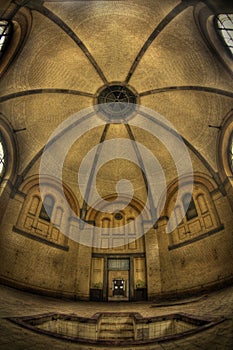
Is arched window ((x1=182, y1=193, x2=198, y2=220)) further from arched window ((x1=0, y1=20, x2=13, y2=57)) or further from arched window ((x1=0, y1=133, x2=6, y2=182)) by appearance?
arched window ((x1=0, y1=20, x2=13, y2=57))

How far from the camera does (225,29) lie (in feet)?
36.0

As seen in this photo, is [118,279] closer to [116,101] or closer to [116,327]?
[116,327]

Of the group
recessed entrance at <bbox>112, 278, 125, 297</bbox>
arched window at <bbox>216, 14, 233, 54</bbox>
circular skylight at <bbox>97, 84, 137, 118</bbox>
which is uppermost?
circular skylight at <bbox>97, 84, 137, 118</bbox>

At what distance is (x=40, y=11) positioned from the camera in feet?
36.1

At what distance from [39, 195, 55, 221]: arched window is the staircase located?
623cm

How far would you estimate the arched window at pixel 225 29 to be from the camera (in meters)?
10.6

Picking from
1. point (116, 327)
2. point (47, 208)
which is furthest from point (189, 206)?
point (116, 327)

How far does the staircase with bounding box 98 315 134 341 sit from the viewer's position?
9.70 m

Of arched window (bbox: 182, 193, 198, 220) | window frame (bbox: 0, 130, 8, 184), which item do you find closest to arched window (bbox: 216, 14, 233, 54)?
arched window (bbox: 182, 193, 198, 220)

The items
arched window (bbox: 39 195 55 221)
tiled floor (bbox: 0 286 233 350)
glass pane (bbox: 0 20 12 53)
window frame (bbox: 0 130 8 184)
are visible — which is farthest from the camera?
arched window (bbox: 39 195 55 221)

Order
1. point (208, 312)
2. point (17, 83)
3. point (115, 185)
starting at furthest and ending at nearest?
point (115, 185)
point (17, 83)
point (208, 312)

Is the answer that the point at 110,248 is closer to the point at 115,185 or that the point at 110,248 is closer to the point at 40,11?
the point at 115,185

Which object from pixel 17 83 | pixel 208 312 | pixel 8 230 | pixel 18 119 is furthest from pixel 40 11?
pixel 208 312

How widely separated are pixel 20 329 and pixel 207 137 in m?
11.1
